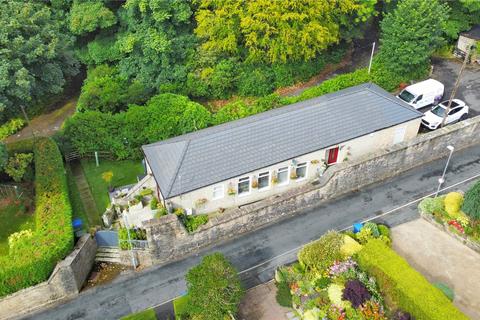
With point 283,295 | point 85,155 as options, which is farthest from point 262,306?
point 85,155

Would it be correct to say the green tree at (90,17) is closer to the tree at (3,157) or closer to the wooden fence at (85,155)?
the wooden fence at (85,155)

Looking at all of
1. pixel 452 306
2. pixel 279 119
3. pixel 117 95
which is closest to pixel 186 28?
pixel 117 95

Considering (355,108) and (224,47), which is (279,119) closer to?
(355,108)

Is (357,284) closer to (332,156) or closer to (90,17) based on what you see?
(332,156)

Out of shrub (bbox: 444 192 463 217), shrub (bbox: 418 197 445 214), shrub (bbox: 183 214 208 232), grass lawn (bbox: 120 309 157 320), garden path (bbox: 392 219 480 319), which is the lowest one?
grass lawn (bbox: 120 309 157 320)

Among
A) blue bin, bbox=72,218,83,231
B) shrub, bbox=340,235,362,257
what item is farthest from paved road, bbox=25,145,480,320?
blue bin, bbox=72,218,83,231

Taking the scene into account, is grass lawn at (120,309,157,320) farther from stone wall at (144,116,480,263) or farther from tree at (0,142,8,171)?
tree at (0,142,8,171)
